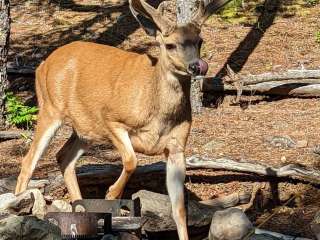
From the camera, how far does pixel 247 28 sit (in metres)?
16.4

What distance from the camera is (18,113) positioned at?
466 inches

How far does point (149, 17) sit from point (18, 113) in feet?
15.5

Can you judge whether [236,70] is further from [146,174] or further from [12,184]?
[12,184]

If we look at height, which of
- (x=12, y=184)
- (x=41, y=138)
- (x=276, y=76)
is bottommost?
(x=12, y=184)

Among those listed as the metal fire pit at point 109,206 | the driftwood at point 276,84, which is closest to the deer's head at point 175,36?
the metal fire pit at point 109,206

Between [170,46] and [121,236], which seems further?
[170,46]

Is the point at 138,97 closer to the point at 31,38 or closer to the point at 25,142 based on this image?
the point at 25,142

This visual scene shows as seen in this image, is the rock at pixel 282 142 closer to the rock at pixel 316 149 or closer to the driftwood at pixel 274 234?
the rock at pixel 316 149

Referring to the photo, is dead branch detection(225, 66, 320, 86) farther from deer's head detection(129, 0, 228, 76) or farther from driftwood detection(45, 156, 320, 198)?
deer's head detection(129, 0, 228, 76)

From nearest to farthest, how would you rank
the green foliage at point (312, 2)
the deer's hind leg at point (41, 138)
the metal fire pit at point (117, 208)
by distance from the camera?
1. the metal fire pit at point (117, 208)
2. the deer's hind leg at point (41, 138)
3. the green foliage at point (312, 2)

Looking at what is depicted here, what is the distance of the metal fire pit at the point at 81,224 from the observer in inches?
268

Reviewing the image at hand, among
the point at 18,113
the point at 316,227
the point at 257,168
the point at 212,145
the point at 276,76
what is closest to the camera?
the point at 316,227

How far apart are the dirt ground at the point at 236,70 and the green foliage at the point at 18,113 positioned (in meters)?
0.42

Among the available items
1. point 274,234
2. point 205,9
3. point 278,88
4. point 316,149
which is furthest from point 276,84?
point 274,234
